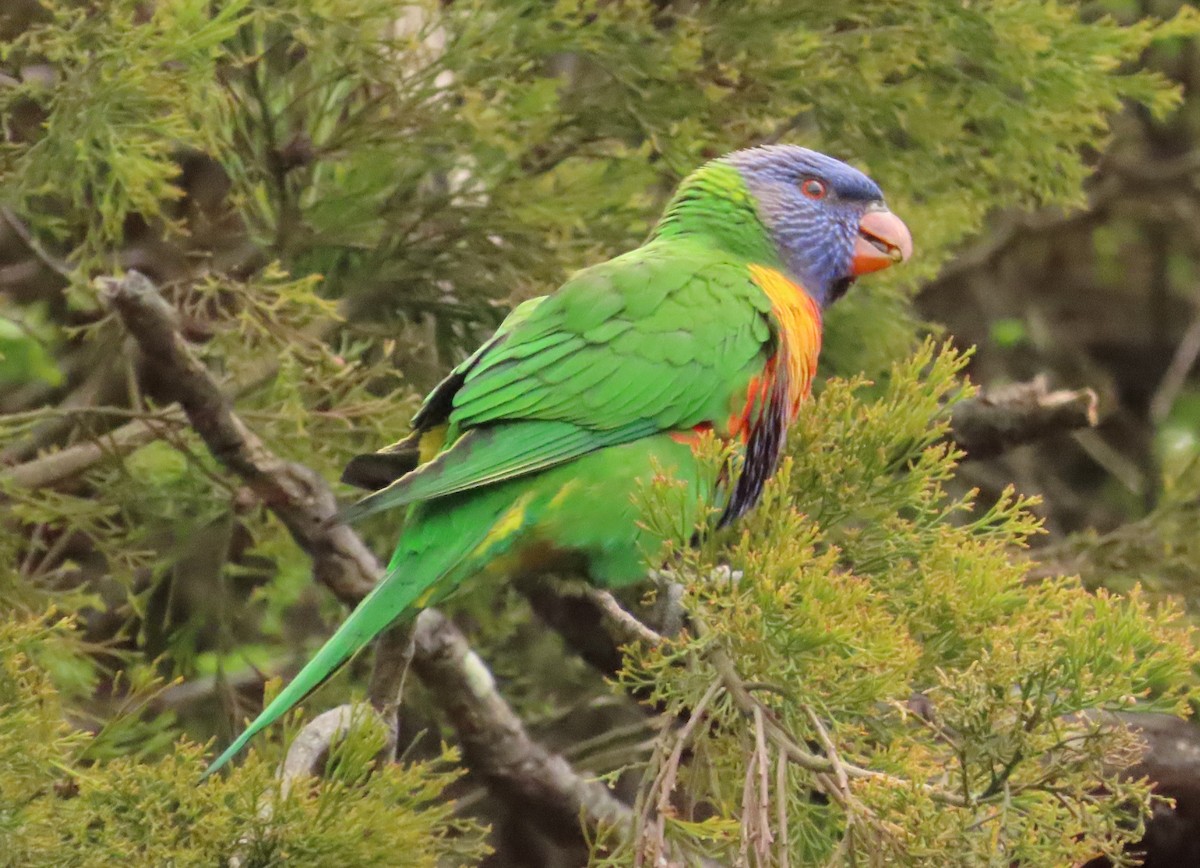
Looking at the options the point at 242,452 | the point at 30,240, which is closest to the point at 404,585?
the point at 242,452

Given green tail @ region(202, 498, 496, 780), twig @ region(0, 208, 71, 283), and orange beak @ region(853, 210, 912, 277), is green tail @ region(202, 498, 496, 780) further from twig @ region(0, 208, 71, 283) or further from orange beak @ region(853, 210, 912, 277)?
twig @ region(0, 208, 71, 283)

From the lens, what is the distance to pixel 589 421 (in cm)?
Answer: 236

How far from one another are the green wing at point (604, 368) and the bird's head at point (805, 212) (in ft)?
0.94

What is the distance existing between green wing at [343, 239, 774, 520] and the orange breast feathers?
38mm

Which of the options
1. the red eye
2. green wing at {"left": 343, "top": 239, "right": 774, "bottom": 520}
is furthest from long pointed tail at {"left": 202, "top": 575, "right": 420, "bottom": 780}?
the red eye

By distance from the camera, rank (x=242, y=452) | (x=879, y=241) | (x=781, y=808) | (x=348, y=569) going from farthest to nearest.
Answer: (x=879, y=241) < (x=348, y=569) < (x=242, y=452) < (x=781, y=808)

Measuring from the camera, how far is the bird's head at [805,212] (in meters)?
2.80

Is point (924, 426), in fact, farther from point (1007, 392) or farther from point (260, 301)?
point (1007, 392)

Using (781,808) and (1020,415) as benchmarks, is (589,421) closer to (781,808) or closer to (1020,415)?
(781,808)

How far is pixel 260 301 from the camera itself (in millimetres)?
2883

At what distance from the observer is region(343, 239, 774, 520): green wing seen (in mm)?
2311

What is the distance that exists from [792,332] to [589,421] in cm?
46

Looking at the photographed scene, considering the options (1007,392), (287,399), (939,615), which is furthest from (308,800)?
(1007,392)

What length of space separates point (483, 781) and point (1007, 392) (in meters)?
1.61
